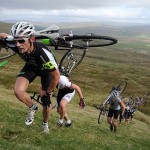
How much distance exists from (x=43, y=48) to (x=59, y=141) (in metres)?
3.68

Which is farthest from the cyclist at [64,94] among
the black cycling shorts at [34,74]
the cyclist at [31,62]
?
the black cycling shorts at [34,74]

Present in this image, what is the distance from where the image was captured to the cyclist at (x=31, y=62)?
9742 mm

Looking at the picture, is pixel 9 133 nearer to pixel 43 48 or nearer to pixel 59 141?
pixel 59 141

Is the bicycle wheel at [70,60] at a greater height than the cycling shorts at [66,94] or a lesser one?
greater

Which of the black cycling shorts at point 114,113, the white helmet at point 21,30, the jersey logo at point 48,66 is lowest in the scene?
the black cycling shorts at point 114,113

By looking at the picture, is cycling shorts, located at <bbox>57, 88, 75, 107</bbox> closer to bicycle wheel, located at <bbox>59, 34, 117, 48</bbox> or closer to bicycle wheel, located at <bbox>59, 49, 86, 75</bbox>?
bicycle wheel, located at <bbox>59, 49, 86, 75</bbox>

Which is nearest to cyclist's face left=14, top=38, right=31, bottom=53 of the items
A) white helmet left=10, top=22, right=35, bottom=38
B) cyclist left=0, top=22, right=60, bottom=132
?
cyclist left=0, top=22, right=60, bottom=132

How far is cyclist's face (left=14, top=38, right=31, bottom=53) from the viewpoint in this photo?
975 centimetres

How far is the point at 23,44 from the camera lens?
9906 mm

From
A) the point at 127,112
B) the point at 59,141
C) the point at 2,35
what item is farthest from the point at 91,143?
the point at 127,112

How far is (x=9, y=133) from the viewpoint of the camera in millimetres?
11992

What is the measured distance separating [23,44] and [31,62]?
1050 millimetres

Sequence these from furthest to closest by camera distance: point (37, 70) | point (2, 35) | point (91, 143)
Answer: point (91, 143) → point (37, 70) → point (2, 35)

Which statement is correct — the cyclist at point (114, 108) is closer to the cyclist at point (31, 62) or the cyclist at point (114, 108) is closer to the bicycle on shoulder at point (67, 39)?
the bicycle on shoulder at point (67, 39)
